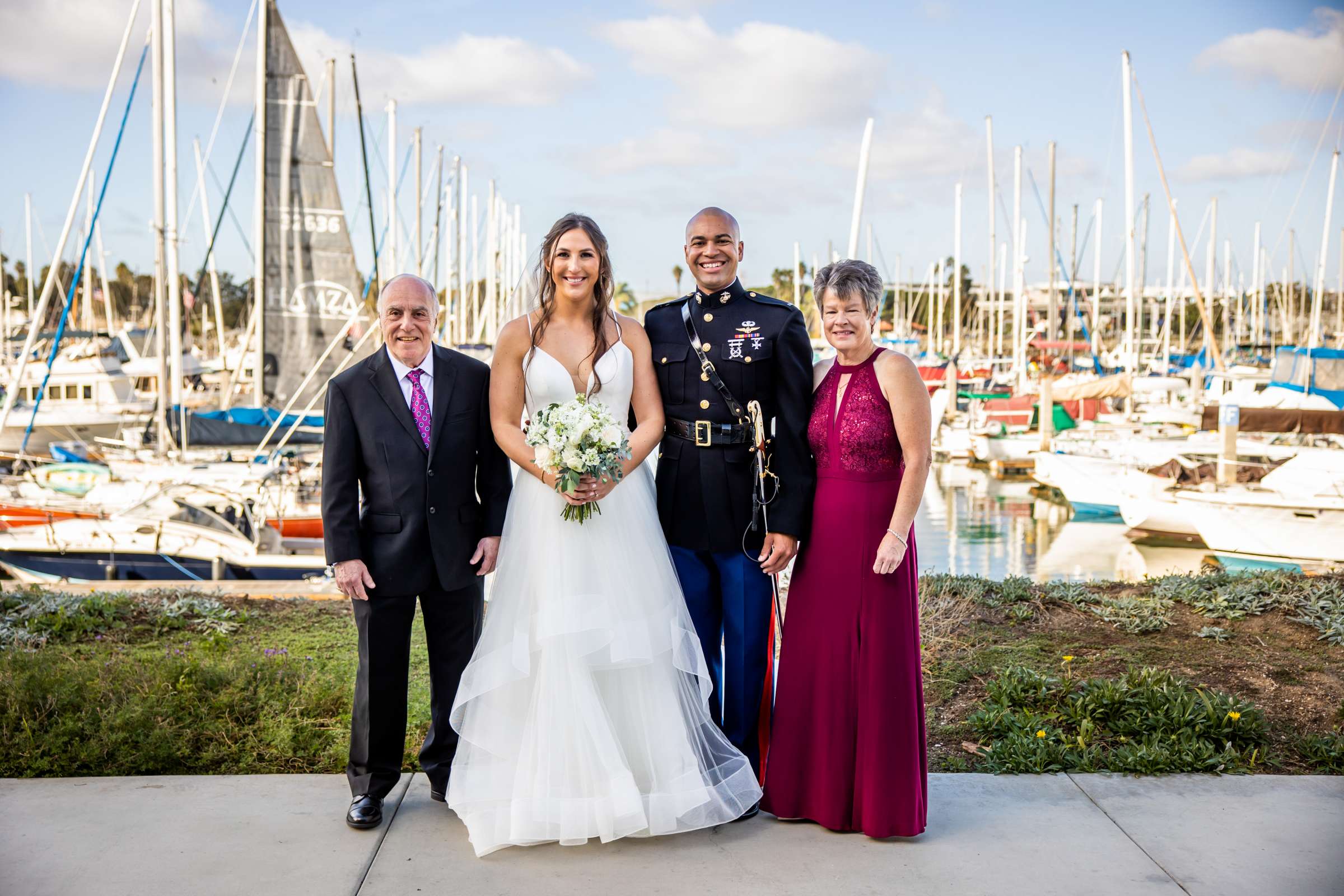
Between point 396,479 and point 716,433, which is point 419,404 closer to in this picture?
point 396,479

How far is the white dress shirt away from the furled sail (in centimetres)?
1120

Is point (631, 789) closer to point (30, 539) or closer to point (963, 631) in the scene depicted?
point (963, 631)

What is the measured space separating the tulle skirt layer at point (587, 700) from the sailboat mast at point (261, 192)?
12.6 meters

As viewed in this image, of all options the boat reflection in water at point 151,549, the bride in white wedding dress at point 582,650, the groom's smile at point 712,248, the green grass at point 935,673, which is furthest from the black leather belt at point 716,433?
the boat reflection in water at point 151,549

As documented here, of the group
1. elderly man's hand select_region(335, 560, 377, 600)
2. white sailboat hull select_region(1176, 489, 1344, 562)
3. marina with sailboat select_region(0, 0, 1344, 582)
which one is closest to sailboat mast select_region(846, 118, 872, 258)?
marina with sailboat select_region(0, 0, 1344, 582)

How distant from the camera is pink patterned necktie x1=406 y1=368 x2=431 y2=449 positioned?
404 centimetres

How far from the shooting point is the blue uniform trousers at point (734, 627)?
416 cm

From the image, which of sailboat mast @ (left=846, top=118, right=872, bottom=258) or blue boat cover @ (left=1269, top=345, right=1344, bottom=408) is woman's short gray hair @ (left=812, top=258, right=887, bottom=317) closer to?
sailboat mast @ (left=846, top=118, right=872, bottom=258)

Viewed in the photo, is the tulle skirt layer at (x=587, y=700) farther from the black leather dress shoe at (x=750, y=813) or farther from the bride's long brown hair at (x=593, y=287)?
the bride's long brown hair at (x=593, y=287)

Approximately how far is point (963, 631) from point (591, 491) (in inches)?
146

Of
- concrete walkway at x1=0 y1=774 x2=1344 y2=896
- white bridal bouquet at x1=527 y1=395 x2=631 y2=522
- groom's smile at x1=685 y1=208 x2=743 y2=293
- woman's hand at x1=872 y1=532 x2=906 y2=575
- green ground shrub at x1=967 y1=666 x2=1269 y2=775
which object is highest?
groom's smile at x1=685 y1=208 x2=743 y2=293

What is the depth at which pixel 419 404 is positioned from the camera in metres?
4.05

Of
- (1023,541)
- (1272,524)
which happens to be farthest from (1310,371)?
(1272,524)

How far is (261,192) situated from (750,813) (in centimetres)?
1361
